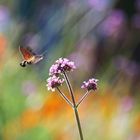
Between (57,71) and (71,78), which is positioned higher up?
(71,78)

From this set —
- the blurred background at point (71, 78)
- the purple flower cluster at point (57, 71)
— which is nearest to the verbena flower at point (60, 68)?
the purple flower cluster at point (57, 71)

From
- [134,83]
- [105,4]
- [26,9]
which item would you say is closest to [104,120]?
[134,83]

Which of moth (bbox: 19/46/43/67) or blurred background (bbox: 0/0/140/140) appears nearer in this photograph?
moth (bbox: 19/46/43/67)

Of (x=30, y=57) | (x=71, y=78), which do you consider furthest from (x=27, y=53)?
(x=71, y=78)

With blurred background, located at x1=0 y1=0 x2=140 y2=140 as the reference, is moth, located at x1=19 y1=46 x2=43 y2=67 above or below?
below

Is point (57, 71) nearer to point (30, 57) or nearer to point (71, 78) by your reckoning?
point (30, 57)

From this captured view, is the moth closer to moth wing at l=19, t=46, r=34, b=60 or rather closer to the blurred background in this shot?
moth wing at l=19, t=46, r=34, b=60

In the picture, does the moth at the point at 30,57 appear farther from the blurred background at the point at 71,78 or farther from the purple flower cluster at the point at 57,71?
the blurred background at the point at 71,78

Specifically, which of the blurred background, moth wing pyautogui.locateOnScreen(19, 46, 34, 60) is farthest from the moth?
the blurred background
